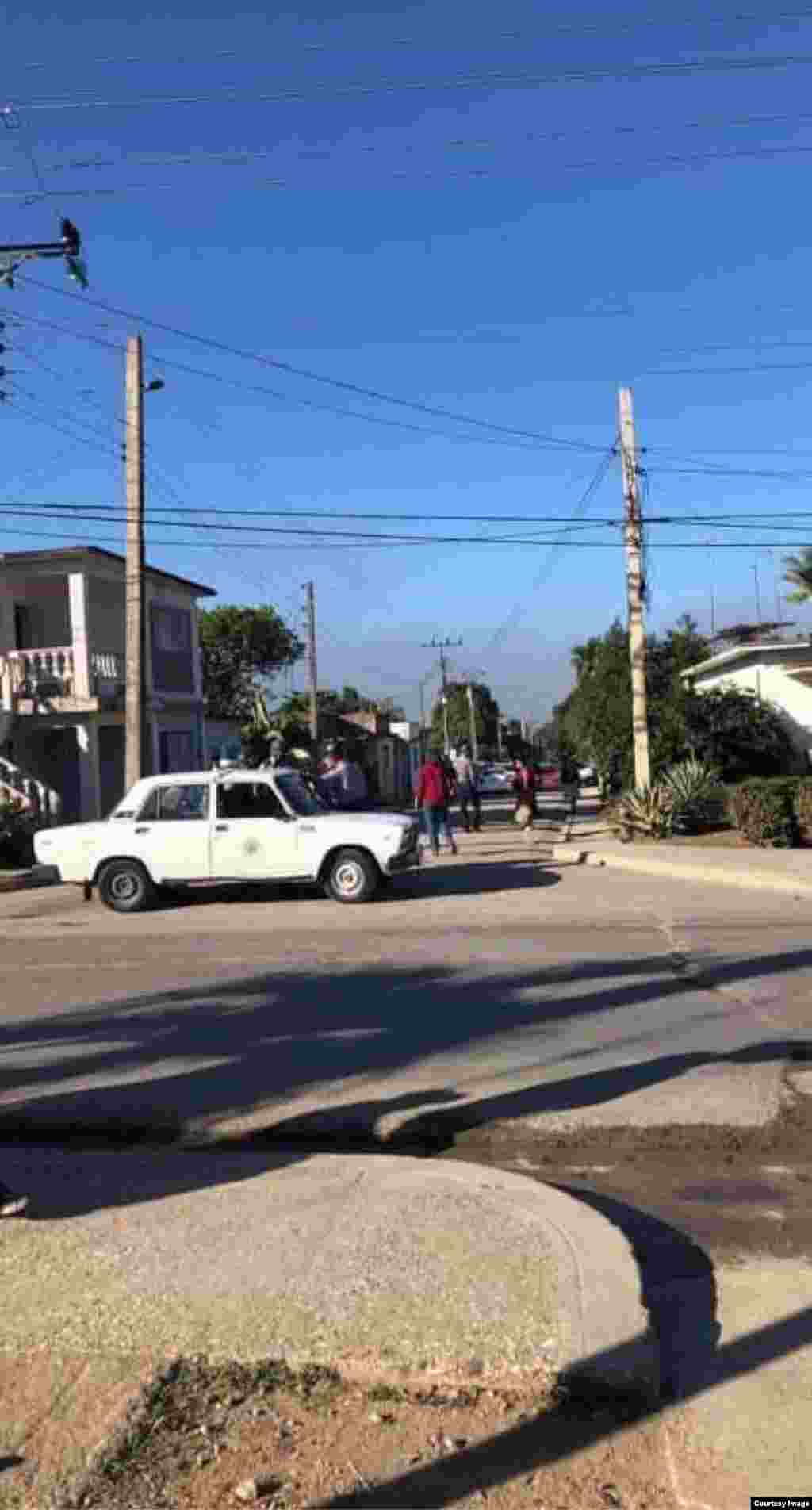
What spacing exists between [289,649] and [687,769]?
46.1 m

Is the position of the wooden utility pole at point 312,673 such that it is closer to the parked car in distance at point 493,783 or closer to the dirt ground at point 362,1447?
the parked car in distance at point 493,783

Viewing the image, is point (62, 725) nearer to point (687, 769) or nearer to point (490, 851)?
point (490, 851)

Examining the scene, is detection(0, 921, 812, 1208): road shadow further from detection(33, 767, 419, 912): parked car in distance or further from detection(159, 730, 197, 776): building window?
detection(159, 730, 197, 776): building window

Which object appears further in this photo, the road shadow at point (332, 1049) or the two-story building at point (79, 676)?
the two-story building at point (79, 676)

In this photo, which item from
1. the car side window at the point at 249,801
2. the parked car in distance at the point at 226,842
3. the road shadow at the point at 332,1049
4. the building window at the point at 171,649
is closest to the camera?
the road shadow at the point at 332,1049

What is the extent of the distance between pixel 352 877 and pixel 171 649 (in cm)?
1754

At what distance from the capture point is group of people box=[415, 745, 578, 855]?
2138cm

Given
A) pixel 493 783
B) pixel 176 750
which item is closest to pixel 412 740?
pixel 493 783

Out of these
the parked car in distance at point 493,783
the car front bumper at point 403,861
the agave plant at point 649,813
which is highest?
the parked car in distance at point 493,783

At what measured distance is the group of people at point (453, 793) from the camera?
2138cm

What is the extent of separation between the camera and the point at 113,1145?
644 centimetres

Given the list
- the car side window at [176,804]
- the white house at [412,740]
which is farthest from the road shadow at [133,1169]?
the white house at [412,740]

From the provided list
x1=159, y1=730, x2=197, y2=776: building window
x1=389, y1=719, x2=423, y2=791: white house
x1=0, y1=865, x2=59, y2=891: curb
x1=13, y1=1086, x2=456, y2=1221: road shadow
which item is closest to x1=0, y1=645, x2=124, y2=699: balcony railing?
x1=159, y1=730, x2=197, y2=776: building window

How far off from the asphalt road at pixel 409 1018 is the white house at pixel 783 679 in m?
16.0
